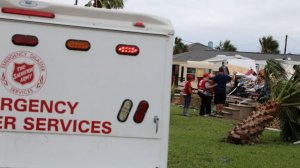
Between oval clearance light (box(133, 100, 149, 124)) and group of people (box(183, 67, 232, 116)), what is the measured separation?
545 inches

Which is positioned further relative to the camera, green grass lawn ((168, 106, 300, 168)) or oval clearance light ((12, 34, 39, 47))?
green grass lawn ((168, 106, 300, 168))

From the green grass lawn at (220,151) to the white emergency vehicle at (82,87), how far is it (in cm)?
428

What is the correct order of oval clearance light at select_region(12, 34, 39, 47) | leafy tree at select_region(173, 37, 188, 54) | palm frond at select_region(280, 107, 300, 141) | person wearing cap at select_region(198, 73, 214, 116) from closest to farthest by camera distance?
oval clearance light at select_region(12, 34, 39, 47), palm frond at select_region(280, 107, 300, 141), person wearing cap at select_region(198, 73, 214, 116), leafy tree at select_region(173, 37, 188, 54)

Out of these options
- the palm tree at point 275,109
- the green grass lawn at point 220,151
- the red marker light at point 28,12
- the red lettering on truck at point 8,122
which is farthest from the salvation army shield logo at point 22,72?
the palm tree at point 275,109

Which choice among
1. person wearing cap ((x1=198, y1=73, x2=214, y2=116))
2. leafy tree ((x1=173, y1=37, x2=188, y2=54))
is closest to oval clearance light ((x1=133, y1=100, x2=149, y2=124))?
person wearing cap ((x1=198, y1=73, x2=214, y2=116))

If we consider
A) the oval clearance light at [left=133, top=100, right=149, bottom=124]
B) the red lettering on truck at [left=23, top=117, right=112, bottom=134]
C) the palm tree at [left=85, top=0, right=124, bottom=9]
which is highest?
the palm tree at [left=85, top=0, right=124, bottom=9]

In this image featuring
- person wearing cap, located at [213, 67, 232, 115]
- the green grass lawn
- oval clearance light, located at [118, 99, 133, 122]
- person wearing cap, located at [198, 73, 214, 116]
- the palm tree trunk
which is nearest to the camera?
oval clearance light, located at [118, 99, 133, 122]

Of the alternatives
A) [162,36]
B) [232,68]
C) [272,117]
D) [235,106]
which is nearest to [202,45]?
[232,68]

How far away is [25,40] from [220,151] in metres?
6.82

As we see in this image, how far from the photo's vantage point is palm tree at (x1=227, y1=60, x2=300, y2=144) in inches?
467

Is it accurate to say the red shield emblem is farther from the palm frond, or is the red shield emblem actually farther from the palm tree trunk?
the palm frond

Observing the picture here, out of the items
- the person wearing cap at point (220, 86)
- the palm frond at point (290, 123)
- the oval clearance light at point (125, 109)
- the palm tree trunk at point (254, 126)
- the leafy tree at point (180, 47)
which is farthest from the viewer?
the leafy tree at point (180, 47)

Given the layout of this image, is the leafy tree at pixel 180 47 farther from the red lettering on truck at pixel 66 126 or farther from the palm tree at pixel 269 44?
the red lettering on truck at pixel 66 126

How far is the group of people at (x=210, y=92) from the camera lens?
18.3m
